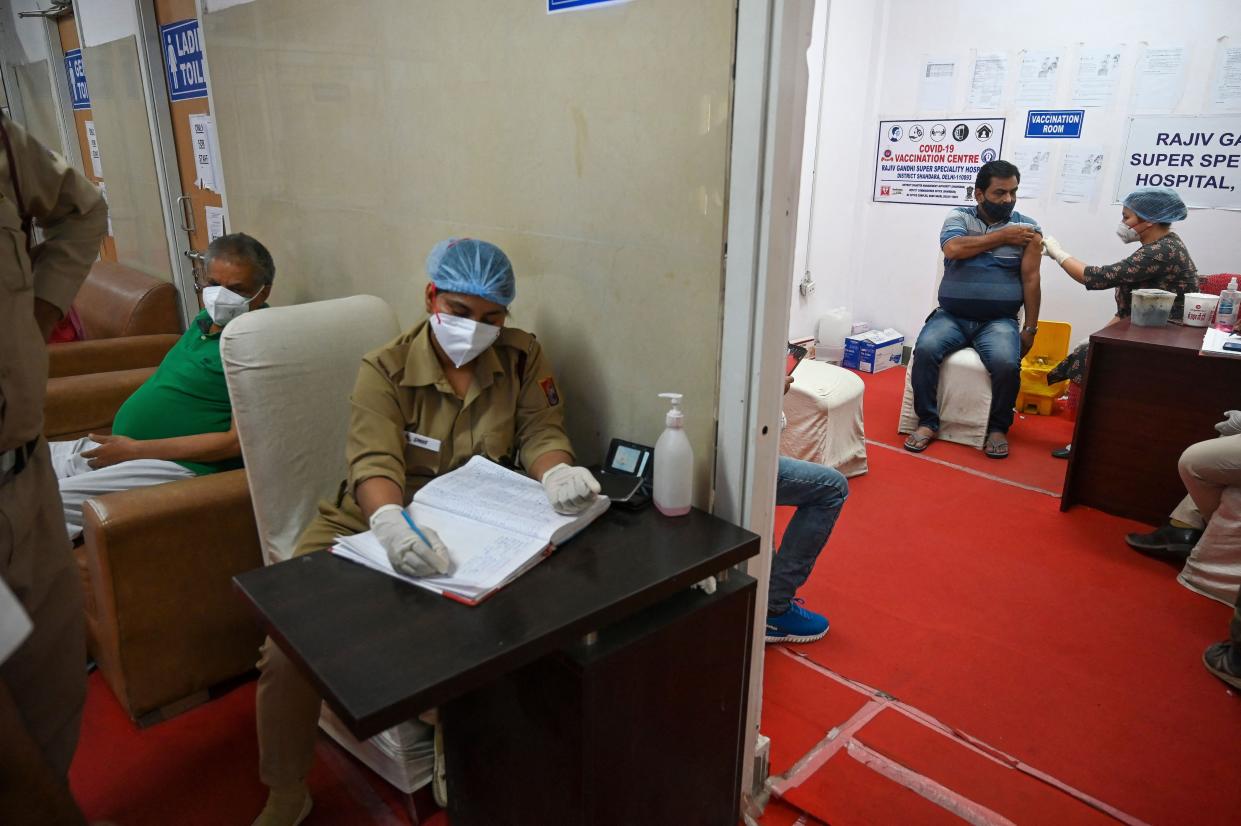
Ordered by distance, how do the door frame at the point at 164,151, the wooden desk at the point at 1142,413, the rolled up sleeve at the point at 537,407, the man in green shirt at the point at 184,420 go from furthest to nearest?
the door frame at the point at 164,151 → the wooden desk at the point at 1142,413 → the man in green shirt at the point at 184,420 → the rolled up sleeve at the point at 537,407

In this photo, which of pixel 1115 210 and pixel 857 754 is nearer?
pixel 857 754

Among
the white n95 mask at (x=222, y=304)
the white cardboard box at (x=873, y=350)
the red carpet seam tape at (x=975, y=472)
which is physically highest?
the white n95 mask at (x=222, y=304)

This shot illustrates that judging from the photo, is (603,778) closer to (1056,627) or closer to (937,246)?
(1056,627)

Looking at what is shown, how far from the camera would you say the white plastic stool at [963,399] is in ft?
13.1

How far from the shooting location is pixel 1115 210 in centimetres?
441

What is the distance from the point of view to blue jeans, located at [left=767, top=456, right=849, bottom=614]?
222 cm

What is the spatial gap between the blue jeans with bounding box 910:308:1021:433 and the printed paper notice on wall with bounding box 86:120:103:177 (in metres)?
4.49

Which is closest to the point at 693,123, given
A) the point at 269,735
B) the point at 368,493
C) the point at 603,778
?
the point at 368,493

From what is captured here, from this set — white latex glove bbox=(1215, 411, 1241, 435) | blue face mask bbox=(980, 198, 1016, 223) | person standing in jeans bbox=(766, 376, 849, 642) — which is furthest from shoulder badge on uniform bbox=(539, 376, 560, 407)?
blue face mask bbox=(980, 198, 1016, 223)

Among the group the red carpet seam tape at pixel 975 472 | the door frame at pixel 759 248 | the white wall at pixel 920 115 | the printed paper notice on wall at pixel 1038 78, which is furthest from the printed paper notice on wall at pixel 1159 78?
the door frame at pixel 759 248

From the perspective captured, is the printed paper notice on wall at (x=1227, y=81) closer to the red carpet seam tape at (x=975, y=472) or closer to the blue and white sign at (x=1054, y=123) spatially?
the blue and white sign at (x=1054, y=123)

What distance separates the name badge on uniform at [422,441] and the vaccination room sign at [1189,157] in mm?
4235

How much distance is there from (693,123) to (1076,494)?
277 cm

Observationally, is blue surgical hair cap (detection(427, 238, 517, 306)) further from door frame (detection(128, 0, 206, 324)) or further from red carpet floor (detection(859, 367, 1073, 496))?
red carpet floor (detection(859, 367, 1073, 496))
